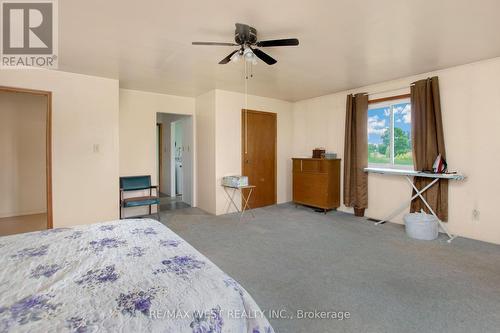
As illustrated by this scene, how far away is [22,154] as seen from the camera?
4.79 metres

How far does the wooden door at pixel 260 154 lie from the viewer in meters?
5.23

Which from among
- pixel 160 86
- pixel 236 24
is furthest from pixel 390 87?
pixel 160 86

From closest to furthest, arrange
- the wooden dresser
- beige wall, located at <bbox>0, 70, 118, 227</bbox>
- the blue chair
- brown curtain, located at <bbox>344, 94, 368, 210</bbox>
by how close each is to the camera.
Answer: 1. beige wall, located at <bbox>0, 70, 118, 227</bbox>
2. the blue chair
3. brown curtain, located at <bbox>344, 94, 368, 210</bbox>
4. the wooden dresser

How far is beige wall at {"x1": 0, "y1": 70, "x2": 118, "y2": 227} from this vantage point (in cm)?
358

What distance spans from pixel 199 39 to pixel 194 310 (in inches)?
101

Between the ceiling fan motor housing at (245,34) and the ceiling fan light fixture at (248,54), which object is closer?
the ceiling fan motor housing at (245,34)

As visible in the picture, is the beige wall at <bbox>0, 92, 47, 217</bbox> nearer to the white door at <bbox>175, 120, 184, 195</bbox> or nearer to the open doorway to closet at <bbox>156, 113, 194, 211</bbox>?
the open doorway to closet at <bbox>156, 113, 194, 211</bbox>

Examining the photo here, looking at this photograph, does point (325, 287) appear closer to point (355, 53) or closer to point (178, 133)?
point (355, 53)

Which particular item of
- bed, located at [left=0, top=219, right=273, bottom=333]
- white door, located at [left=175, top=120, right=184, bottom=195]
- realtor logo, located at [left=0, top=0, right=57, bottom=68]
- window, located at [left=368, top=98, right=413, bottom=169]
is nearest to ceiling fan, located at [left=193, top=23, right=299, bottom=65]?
realtor logo, located at [left=0, top=0, right=57, bottom=68]

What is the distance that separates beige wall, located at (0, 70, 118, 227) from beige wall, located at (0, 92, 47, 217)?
1613mm

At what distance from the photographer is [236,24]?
7.57ft

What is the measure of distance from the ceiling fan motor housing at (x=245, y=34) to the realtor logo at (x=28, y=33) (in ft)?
4.93

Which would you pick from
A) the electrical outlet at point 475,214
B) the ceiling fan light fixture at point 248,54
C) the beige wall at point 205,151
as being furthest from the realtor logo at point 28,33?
the electrical outlet at point 475,214

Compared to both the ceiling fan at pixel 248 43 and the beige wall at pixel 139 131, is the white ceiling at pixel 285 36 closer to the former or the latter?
the ceiling fan at pixel 248 43
